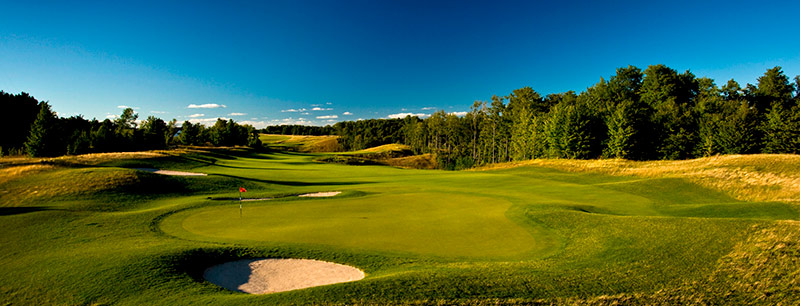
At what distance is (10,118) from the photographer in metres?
55.0

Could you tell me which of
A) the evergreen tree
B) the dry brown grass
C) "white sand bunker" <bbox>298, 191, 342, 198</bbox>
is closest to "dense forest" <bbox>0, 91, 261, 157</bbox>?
the evergreen tree

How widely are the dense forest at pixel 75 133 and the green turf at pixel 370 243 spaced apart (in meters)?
28.5

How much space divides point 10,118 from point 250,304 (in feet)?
256

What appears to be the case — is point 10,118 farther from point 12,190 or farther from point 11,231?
point 11,231

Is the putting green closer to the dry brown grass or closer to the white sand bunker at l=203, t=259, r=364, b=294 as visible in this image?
the white sand bunker at l=203, t=259, r=364, b=294

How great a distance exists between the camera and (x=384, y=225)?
13.5 m

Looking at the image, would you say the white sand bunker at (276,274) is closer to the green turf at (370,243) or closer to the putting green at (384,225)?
the green turf at (370,243)

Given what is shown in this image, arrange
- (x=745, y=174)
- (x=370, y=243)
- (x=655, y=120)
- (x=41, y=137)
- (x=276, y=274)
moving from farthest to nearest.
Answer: (x=655, y=120)
(x=41, y=137)
(x=745, y=174)
(x=370, y=243)
(x=276, y=274)

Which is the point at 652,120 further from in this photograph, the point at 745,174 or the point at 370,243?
the point at 370,243

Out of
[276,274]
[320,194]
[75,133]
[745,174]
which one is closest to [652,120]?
[745,174]

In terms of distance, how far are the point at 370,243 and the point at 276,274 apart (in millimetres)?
3228

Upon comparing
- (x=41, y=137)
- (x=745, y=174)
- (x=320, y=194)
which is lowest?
(x=320, y=194)

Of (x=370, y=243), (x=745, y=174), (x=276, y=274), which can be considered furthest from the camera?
(x=745, y=174)

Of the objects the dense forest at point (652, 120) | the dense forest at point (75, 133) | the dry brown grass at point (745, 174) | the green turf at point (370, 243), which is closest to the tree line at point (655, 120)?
the dense forest at point (652, 120)
